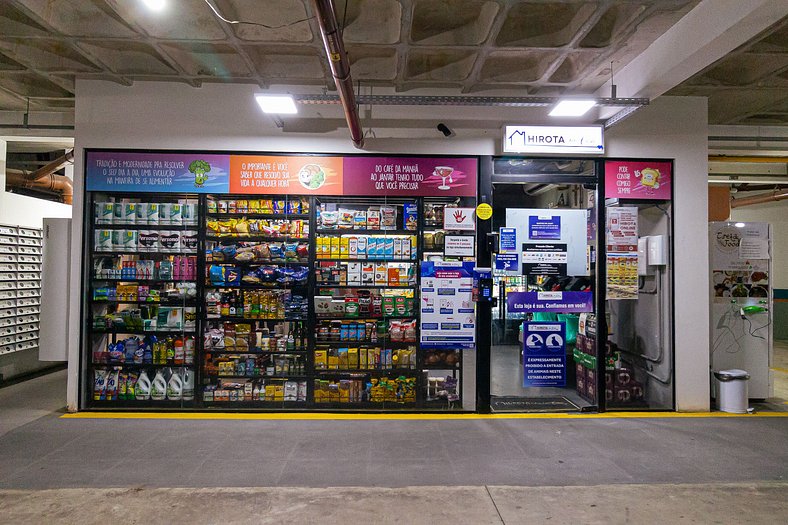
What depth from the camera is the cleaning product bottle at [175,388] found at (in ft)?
17.9

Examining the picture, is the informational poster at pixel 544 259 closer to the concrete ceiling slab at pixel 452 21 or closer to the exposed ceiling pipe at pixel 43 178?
the concrete ceiling slab at pixel 452 21

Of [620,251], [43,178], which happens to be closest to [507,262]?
[620,251]

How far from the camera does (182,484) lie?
358 cm

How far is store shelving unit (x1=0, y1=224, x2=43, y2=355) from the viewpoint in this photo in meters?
6.78

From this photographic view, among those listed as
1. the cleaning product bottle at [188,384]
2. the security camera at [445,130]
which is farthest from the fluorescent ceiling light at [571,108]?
the cleaning product bottle at [188,384]

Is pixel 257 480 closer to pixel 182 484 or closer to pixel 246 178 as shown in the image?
pixel 182 484

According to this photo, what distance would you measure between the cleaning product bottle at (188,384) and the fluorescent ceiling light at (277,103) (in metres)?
3.18

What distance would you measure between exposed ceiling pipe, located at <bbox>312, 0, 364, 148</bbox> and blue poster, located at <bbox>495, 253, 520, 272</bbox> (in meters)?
2.17

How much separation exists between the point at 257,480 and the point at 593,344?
4149mm

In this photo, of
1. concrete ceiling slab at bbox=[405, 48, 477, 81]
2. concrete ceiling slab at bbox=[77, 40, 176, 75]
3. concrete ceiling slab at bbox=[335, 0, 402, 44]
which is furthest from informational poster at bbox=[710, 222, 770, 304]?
concrete ceiling slab at bbox=[77, 40, 176, 75]

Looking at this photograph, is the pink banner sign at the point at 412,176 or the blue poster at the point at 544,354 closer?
the pink banner sign at the point at 412,176

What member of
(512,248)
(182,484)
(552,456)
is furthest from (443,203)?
(182,484)

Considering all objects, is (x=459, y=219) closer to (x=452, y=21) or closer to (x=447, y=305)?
(x=447, y=305)

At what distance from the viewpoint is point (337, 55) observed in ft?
11.3
